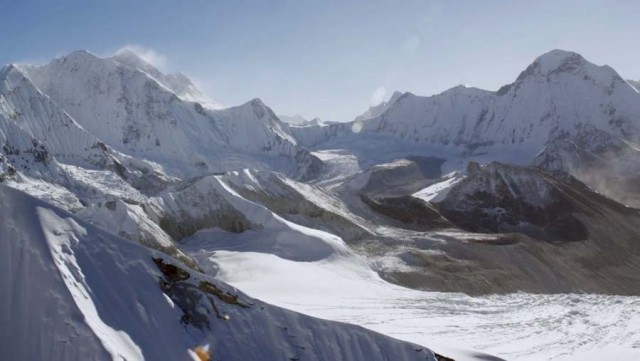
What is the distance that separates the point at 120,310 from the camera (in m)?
11.2

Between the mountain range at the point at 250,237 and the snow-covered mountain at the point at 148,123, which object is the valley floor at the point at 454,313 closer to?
the mountain range at the point at 250,237

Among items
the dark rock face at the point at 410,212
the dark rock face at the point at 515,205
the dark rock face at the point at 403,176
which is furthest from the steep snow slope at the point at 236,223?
the dark rock face at the point at 403,176

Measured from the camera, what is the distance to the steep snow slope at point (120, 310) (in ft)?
33.6

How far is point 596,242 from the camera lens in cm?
5897

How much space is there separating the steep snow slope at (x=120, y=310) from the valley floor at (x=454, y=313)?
285cm

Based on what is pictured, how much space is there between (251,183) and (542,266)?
2073 cm

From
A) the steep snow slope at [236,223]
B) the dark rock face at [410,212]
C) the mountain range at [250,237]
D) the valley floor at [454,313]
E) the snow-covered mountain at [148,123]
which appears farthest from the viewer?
the snow-covered mountain at [148,123]

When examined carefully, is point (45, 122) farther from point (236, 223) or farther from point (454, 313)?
point (454, 313)

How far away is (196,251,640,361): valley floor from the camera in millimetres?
16781

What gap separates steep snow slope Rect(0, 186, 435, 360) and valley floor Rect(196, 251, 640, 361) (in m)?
2.85

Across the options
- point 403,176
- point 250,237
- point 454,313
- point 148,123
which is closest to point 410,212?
point 250,237

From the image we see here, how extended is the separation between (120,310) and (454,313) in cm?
1380

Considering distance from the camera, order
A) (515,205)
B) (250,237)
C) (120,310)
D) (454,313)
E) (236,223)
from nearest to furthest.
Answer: (120,310) < (454,313) < (250,237) < (236,223) < (515,205)

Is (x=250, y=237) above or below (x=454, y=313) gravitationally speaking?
above
